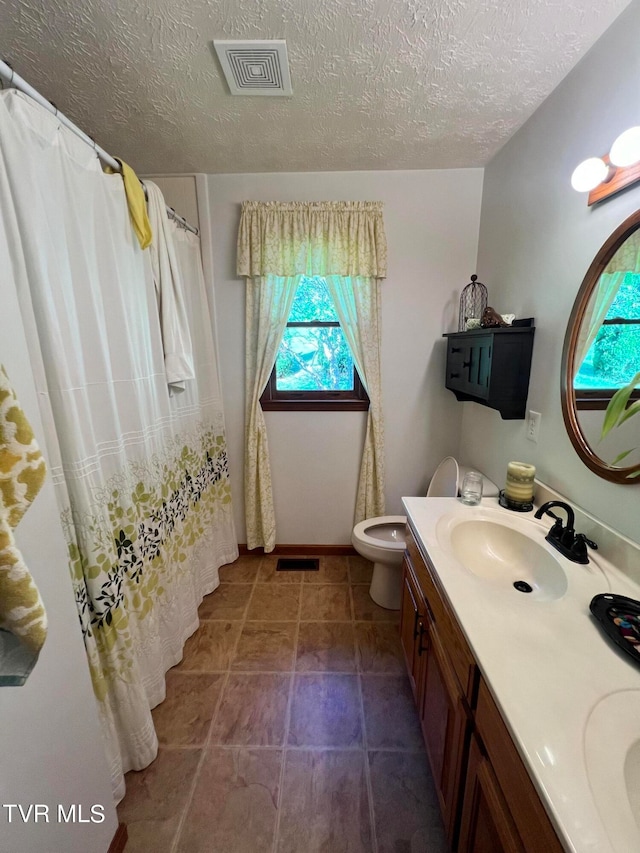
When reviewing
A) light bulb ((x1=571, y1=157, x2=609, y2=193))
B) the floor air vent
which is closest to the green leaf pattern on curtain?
the floor air vent

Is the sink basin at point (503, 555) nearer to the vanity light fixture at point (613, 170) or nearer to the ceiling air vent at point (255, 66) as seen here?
the vanity light fixture at point (613, 170)

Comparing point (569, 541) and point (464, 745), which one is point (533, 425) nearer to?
point (569, 541)

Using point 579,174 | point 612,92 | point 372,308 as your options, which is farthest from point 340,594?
point 612,92

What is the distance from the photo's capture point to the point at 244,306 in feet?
6.90

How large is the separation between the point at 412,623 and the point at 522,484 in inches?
28.1

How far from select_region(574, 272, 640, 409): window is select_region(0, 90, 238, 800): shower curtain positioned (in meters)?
1.64

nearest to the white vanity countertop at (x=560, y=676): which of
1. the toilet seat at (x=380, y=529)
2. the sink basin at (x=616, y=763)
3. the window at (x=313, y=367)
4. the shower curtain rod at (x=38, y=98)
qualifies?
the sink basin at (x=616, y=763)

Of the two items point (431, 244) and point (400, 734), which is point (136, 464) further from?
point (431, 244)

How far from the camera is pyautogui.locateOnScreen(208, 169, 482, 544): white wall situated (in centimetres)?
196

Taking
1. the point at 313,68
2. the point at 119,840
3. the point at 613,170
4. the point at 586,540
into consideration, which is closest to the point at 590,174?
the point at 613,170

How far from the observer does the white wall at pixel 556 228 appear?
1009 millimetres

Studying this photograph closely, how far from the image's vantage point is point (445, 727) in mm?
944

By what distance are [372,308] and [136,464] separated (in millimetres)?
1566

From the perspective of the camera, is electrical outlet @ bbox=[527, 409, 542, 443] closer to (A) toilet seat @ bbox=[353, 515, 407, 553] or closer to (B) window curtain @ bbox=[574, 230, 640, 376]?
(B) window curtain @ bbox=[574, 230, 640, 376]
